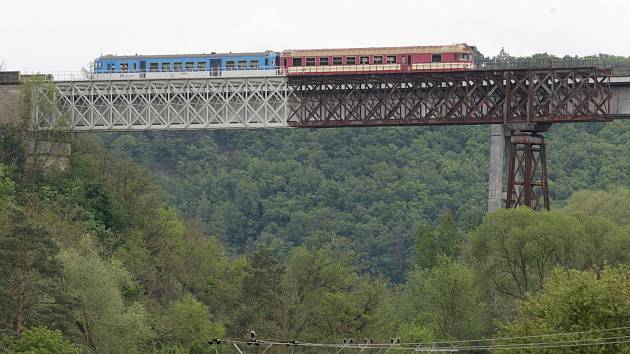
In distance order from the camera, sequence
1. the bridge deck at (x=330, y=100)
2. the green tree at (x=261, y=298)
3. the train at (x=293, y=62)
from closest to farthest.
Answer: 1. the bridge deck at (x=330, y=100)
2. the green tree at (x=261, y=298)
3. the train at (x=293, y=62)

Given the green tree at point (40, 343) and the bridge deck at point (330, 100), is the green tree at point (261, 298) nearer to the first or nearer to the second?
the bridge deck at point (330, 100)

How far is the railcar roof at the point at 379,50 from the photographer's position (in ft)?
369

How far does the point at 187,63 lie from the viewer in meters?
124

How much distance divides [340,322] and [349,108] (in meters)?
14.7

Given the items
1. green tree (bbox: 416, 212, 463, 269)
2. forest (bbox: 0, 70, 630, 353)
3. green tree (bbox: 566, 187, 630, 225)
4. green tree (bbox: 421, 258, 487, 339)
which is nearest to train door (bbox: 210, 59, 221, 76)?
forest (bbox: 0, 70, 630, 353)

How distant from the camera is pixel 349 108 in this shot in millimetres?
113000

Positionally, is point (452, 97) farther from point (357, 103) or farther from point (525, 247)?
point (525, 247)

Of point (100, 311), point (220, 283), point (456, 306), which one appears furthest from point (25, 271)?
point (220, 283)

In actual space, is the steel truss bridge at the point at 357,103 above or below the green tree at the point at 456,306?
above

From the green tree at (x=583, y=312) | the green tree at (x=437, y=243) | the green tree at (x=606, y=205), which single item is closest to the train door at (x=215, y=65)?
the green tree at (x=437, y=243)

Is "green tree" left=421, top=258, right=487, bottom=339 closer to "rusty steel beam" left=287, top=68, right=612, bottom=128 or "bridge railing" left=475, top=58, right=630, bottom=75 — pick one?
"rusty steel beam" left=287, top=68, right=612, bottom=128

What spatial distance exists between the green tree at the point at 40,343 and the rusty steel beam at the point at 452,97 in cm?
3268

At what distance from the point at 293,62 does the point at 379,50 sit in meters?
6.53

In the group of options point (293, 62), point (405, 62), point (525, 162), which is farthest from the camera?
point (293, 62)
